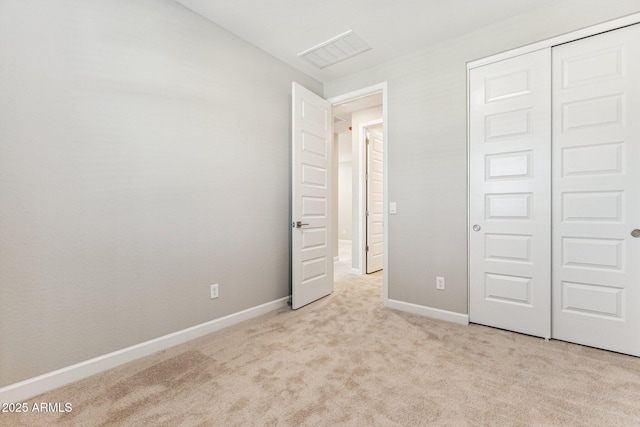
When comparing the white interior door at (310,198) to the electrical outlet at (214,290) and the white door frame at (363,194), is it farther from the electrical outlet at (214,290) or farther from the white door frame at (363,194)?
the white door frame at (363,194)

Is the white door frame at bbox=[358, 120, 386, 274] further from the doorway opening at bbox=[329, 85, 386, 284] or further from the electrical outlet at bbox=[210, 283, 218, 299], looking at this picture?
the electrical outlet at bbox=[210, 283, 218, 299]

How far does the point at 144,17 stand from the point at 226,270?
6.66ft

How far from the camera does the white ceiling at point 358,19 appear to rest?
7.51ft

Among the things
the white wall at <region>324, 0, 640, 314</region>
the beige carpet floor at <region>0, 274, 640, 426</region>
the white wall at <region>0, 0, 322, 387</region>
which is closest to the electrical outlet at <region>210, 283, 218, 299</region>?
the white wall at <region>0, 0, 322, 387</region>

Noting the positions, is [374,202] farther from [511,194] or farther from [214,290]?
[214,290]

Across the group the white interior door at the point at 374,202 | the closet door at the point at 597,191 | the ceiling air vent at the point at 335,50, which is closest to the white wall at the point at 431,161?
the ceiling air vent at the point at 335,50

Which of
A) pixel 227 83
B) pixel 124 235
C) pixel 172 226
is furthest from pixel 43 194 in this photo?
pixel 227 83

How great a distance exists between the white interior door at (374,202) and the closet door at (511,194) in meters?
2.17

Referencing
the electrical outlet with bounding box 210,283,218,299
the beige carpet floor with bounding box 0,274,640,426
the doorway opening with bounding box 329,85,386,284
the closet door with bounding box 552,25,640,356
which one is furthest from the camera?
the doorway opening with bounding box 329,85,386,284

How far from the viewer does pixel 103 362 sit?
1.91 metres

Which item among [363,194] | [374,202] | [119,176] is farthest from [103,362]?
[374,202]

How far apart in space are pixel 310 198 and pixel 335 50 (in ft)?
5.00

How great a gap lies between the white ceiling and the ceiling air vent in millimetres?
58

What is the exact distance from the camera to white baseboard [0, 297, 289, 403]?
1.61 metres
